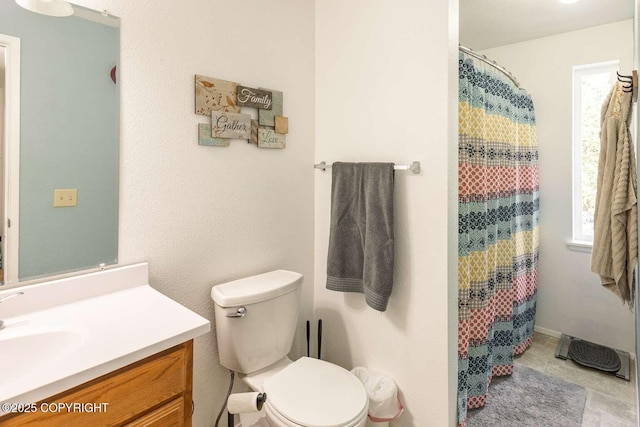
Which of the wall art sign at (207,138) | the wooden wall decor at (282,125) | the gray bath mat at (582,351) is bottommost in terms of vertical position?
the gray bath mat at (582,351)

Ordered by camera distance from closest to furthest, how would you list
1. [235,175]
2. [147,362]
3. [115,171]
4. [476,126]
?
[147,362]
[115,171]
[235,175]
[476,126]

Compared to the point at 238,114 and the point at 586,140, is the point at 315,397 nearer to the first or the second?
the point at 238,114

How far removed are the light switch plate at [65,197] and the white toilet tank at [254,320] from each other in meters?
0.64

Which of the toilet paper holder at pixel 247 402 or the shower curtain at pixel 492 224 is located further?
the shower curtain at pixel 492 224

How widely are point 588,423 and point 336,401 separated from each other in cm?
158

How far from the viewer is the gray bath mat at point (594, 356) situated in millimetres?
2416

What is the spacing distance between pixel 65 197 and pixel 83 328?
494 mm

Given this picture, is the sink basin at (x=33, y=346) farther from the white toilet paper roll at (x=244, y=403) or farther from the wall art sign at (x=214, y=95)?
the wall art sign at (x=214, y=95)

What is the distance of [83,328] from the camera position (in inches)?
40.6

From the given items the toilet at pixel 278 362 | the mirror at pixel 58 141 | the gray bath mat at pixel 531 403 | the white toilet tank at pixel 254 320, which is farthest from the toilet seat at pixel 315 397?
the gray bath mat at pixel 531 403

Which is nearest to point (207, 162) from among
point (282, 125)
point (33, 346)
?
point (282, 125)

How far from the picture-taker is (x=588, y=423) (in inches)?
75.0

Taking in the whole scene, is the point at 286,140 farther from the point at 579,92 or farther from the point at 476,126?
the point at 579,92

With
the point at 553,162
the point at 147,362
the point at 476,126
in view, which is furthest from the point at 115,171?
the point at 553,162
